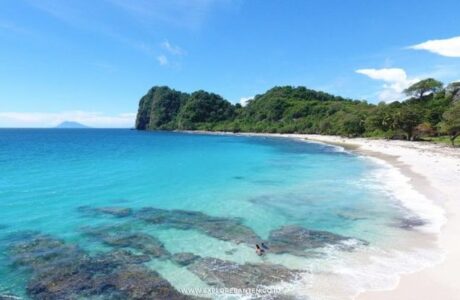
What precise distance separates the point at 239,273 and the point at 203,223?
6.53 metres

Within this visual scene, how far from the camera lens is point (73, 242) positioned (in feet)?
50.8

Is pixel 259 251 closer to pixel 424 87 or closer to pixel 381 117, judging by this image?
pixel 381 117

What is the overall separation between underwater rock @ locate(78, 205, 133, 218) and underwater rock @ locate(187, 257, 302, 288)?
875cm

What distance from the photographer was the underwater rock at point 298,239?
1444 centimetres

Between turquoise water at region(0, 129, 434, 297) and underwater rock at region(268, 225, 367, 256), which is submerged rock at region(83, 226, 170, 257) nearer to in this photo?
turquoise water at region(0, 129, 434, 297)

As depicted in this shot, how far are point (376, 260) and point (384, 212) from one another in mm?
7580

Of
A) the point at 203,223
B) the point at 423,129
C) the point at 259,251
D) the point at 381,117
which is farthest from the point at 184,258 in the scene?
the point at 381,117

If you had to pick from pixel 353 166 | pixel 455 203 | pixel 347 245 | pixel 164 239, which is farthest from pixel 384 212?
pixel 353 166

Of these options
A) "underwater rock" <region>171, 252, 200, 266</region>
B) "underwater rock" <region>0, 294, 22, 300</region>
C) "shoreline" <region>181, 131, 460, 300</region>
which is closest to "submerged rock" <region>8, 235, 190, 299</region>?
"underwater rock" <region>0, 294, 22, 300</region>

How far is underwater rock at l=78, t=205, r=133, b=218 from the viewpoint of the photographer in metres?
20.4

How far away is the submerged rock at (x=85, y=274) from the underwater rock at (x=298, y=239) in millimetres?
5217

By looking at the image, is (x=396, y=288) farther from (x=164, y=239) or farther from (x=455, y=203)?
(x=455, y=203)

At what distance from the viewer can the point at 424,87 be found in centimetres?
13150

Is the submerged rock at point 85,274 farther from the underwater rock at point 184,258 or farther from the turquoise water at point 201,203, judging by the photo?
Answer: the underwater rock at point 184,258
